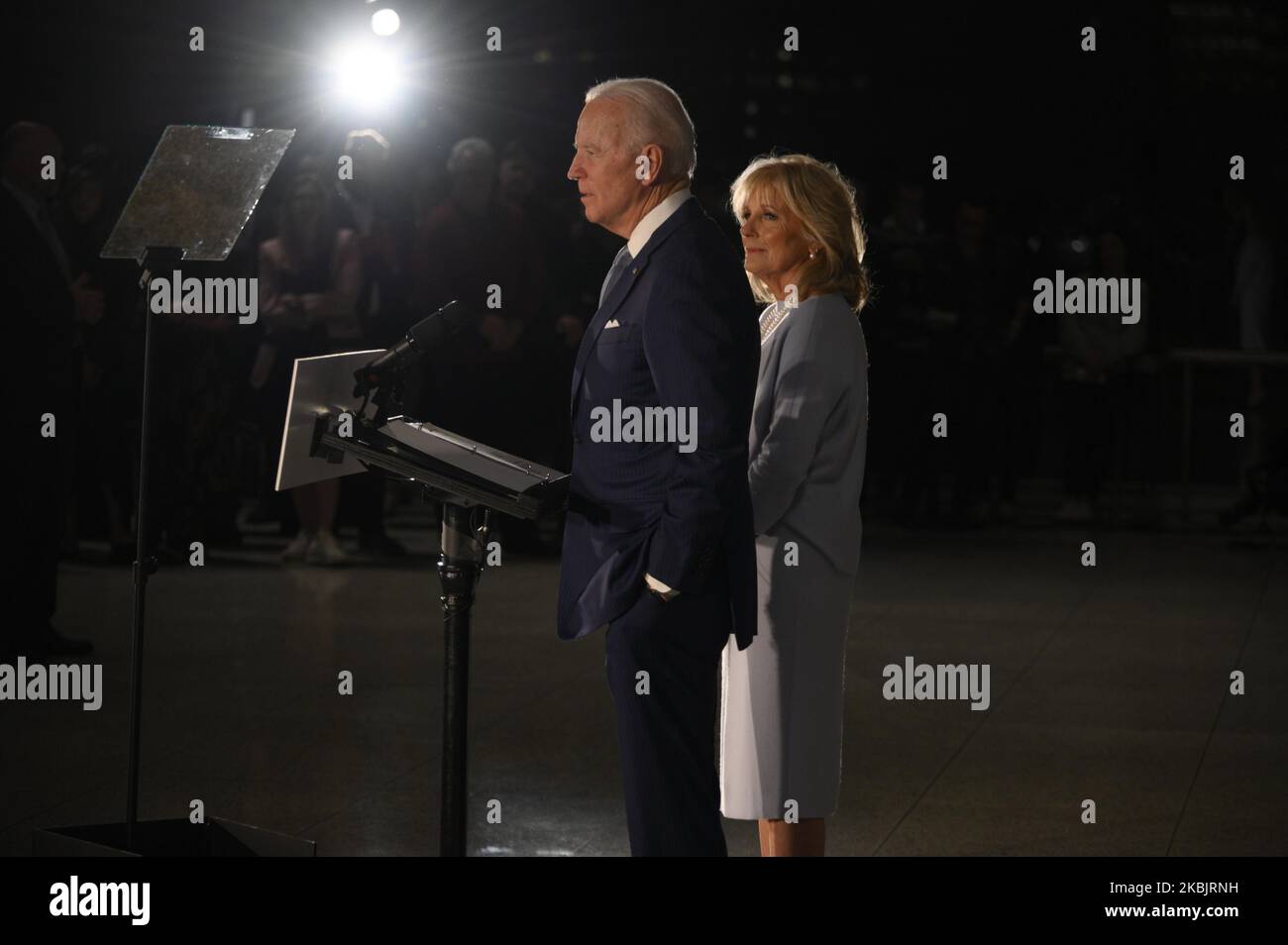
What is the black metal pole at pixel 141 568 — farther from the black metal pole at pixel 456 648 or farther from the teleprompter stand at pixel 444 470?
the black metal pole at pixel 456 648

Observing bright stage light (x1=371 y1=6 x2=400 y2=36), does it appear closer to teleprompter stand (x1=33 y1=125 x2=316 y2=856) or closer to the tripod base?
teleprompter stand (x1=33 y1=125 x2=316 y2=856)

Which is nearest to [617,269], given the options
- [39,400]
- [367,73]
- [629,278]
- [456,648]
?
[629,278]

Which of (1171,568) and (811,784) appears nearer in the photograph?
(811,784)

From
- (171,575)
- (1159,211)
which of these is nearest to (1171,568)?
(171,575)

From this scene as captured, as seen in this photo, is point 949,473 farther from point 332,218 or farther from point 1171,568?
point 332,218

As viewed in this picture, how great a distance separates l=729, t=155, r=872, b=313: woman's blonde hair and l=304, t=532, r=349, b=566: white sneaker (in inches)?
271

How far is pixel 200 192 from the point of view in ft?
16.3

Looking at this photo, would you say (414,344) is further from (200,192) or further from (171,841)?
(171,841)

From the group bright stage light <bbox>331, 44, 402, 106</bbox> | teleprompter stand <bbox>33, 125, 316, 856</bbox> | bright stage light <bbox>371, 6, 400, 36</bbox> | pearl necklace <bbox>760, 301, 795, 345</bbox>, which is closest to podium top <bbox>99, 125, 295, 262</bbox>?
teleprompter stand <bbox>33, 125, 316, 856</bbox>

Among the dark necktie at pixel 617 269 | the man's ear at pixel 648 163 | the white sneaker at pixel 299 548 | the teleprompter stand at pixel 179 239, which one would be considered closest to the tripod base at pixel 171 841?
the teleprompter stand at pixel 179 239
